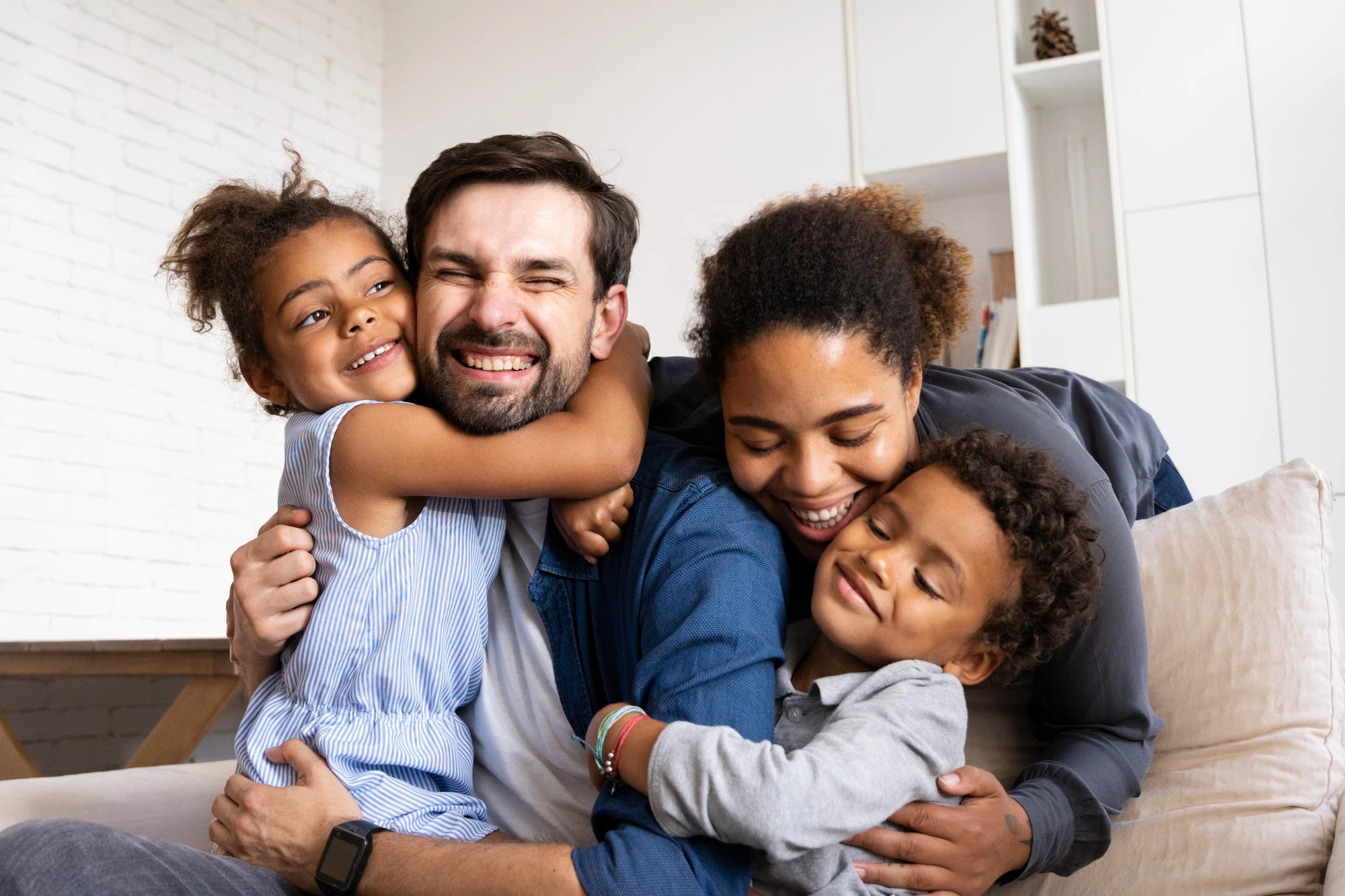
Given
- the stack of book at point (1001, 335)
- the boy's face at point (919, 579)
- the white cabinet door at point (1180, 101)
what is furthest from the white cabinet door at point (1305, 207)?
the boy's face at point (919, 579)

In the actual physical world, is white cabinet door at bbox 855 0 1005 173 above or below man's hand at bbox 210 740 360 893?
above

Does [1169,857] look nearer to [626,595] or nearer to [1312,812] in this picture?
[1312,812]

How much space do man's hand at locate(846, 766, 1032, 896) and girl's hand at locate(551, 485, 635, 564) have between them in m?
0.43

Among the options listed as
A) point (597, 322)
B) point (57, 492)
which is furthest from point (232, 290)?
point (57, 492)

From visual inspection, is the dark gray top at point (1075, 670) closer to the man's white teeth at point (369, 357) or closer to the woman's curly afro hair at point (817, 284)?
the woman's curly afro hair at point (817, 284)

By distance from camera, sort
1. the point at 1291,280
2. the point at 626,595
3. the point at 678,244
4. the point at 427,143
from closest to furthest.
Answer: the point at 626,595 < the point at 1291,280 < the point at 678,244 < the point at 427,143

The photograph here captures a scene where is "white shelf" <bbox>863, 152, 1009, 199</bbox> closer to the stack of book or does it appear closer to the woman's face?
the stack of book

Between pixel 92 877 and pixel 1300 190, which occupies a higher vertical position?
pixel 1300 190

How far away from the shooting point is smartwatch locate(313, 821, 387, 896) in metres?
1.11

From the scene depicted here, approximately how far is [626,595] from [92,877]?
57 centimetres

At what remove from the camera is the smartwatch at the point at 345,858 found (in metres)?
1.11

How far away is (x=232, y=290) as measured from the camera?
1547 millimetres

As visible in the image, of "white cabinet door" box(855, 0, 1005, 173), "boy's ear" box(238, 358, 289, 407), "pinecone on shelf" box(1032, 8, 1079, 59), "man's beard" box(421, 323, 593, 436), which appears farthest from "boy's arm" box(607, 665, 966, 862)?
"pinecone on shelf" box(1032, 8, 1079, 59)

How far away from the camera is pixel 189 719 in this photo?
106 inches
